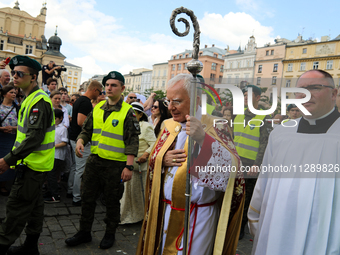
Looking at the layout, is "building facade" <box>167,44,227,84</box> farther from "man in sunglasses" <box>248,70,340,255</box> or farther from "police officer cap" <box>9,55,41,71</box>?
"man in sunglasses" <box>248,70,340,255</box>

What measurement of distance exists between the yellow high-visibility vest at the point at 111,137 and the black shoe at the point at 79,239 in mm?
1048

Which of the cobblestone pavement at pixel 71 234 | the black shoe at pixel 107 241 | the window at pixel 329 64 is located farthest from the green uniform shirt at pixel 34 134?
the window at pixel 329 64

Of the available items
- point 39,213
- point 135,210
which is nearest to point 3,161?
point 39,213

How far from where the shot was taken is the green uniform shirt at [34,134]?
2910 millimetres

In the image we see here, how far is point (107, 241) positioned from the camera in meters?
3.60

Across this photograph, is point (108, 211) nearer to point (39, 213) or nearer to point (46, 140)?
point (39, 213)

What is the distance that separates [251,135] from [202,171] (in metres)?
0.41

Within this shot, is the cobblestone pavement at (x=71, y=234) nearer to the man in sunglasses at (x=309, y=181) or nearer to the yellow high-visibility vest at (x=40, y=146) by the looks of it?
the yellow high-visibility vest at (x=40, y=146)

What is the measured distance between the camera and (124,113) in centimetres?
374

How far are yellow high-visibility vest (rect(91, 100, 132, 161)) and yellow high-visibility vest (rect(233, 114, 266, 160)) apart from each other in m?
2.07

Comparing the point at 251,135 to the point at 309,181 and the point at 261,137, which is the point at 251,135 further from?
the point at 309,181

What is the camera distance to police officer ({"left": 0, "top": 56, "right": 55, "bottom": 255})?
297 centimetres

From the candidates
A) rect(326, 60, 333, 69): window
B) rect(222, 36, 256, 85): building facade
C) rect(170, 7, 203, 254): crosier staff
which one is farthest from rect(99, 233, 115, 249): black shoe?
rect(222, 36, 256, 85): building facade

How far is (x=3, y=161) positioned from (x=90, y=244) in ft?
5.16
